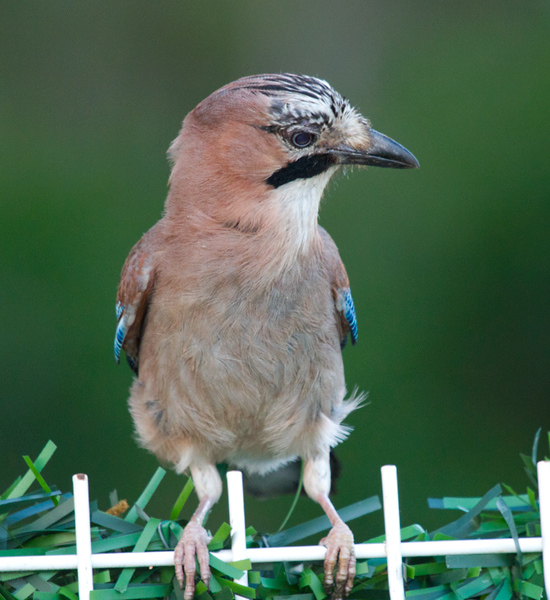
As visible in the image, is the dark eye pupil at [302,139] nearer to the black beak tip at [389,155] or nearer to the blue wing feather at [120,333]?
the black beak tip at [389,155]

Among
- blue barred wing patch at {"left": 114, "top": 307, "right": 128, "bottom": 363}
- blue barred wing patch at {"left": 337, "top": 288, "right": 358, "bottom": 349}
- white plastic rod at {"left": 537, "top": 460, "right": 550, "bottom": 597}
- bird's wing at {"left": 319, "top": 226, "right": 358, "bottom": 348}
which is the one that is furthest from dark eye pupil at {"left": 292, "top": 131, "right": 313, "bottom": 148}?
white plastic rod at {"left": 537, "top": 460, "right": 550, "bottom": 597}

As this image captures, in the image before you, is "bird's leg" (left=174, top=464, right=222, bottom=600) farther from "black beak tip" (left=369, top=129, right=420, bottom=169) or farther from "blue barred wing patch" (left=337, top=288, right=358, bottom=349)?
"black beak tip" (left=369, top=129, right=420, bottom=169)

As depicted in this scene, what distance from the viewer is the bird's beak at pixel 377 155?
8.43 ft

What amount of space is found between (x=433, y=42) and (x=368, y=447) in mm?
2075

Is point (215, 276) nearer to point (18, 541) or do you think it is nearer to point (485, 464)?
point (18, 541)

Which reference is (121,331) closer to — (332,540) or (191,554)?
(332,540)

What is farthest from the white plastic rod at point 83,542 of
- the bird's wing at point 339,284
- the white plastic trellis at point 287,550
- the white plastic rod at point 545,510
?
the bird's wing at point 339,284

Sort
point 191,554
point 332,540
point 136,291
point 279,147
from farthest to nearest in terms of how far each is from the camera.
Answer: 1. point 136,291
2. point 279,147
3. point 332,540
4. point 191,554

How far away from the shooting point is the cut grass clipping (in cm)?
182

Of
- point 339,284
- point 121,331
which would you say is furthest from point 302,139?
point 121,331

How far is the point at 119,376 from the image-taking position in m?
4.13

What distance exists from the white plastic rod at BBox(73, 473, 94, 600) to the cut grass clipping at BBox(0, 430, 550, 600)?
0.03 metres

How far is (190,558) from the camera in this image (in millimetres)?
1854

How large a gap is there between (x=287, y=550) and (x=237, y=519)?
13 cm
